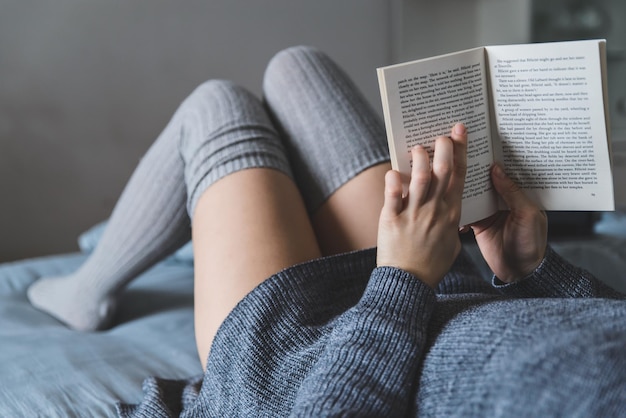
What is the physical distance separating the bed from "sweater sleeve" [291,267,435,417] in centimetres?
36

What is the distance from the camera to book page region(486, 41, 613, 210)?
0.60 meters

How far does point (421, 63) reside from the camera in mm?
586

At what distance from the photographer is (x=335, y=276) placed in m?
0.72

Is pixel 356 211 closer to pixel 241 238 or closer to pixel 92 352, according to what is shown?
pixel 241 238

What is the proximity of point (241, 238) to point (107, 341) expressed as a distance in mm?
376

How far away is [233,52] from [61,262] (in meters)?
0.82

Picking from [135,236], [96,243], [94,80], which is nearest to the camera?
[135,236]

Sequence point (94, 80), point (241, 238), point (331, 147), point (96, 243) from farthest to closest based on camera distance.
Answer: point (94, 80) → point (96, 243) → point (331, 147) → point (241, 238)

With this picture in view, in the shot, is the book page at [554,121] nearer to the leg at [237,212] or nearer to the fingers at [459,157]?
the fingers at [459,157]

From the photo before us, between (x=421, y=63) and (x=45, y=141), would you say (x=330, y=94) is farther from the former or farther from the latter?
(x=45, y=141)

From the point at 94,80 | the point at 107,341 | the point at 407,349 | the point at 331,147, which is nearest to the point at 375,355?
the point at 407,349

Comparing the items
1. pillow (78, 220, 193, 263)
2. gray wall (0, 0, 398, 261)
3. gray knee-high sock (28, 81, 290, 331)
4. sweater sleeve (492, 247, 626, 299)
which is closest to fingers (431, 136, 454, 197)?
sweater sleeve (492, 247, 626, 299)

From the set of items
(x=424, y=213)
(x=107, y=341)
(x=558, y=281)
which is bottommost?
(x=107, y=341)

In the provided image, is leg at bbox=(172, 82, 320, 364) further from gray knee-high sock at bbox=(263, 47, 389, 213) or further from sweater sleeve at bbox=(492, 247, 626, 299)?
sweater sleeve at bbox=(492, 247, 626, 299)
